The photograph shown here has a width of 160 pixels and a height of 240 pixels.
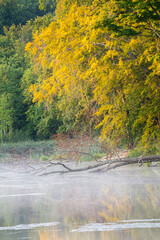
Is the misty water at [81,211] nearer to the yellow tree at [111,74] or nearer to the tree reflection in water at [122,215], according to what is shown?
the tree reflection in water at [122,215]

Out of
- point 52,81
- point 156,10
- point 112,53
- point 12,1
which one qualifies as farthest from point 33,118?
point 156,10

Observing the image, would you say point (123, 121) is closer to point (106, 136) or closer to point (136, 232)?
point (106, 136)

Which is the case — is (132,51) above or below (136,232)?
above

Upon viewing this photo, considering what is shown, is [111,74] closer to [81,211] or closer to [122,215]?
[81,211]

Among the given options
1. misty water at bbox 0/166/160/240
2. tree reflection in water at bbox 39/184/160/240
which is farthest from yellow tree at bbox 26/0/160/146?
tree reflection in water at bbox 39/184/160/240

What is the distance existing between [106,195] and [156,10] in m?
5.33

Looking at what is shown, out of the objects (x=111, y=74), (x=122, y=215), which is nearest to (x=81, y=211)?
(x=122, y=215)

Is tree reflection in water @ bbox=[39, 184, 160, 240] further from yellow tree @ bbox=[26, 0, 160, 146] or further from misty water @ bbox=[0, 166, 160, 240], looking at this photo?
yellow tree @ bbox=[26, 0, 160, 146]

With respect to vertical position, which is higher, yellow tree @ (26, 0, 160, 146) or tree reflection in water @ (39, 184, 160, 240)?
yellow tree @ (26, 0, 160, 146)

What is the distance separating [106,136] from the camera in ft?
53.3

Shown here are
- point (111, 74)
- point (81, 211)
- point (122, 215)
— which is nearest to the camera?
point (122, 215)

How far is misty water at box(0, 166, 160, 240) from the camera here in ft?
25.5

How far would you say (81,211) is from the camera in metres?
10.0

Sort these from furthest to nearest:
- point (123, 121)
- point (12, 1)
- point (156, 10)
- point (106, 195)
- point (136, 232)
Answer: point (12, 1) → point (123, 121) → point (106, 195) → point (156, 10) → point (136, 232)
